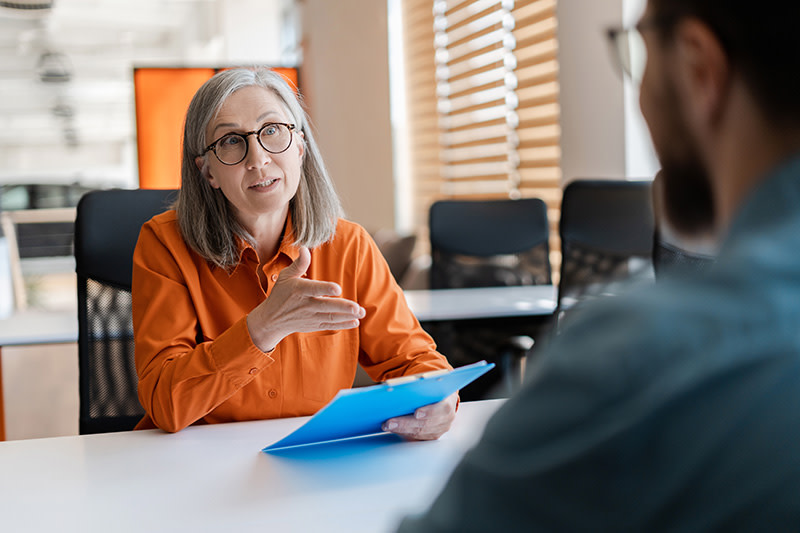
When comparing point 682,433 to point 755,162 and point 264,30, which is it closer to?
point 755,162

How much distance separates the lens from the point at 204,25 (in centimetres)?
747

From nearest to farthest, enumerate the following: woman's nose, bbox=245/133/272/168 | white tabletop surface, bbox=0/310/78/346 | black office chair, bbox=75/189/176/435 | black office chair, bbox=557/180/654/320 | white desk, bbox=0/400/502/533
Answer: white desk, bbox=0/400/502/533 < woman's nose, bbox=245/133/272/168 < black office chair, bbox=75/189/176/435 < white tabletop surface, bbox=0/310/78/346 < black office chair, bbox=557/180/654/320

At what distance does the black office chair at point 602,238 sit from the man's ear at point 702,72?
204 centimetres

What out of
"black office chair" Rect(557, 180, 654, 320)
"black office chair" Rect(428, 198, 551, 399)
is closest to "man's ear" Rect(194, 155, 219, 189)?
"black office chair" Rect(557, 180, 654, 320)

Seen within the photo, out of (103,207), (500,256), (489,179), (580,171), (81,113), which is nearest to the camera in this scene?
(103,207)

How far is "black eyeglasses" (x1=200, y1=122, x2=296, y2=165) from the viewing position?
1.46 metres

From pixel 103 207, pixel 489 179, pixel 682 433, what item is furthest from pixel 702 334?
pixel 489 179

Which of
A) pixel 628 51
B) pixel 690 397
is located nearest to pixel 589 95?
pixel 628 51

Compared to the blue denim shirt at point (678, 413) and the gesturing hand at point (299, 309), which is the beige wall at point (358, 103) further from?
the blue denim shirt at point (678, 413)

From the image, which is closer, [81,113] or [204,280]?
[204,280]

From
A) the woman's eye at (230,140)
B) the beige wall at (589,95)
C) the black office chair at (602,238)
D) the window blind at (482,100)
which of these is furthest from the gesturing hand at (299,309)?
the window blind at (482,100)

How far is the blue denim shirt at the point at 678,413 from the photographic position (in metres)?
0.36

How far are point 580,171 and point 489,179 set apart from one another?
0.97m

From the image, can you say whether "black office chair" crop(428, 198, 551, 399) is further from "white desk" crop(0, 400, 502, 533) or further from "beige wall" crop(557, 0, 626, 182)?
"white desk" crop(0, 400, 502, 533)
